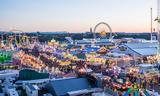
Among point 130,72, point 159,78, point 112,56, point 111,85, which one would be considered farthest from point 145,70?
point 112,56

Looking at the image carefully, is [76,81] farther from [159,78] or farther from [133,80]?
[159,78]

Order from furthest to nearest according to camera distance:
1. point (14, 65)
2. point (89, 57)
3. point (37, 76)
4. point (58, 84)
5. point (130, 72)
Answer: point (89, 57)
point (14, 65)
point (130, 72)
point (37, 76)
point (58, 84)

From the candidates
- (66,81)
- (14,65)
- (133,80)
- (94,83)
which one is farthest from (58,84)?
(14,65)

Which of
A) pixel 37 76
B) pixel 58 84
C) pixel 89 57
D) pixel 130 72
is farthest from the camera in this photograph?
pixel 89 57

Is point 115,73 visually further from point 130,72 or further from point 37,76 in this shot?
point 37,76

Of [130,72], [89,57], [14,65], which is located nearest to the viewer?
[130,72]

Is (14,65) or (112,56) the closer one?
(14,65)

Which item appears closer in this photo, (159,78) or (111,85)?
(111,85)

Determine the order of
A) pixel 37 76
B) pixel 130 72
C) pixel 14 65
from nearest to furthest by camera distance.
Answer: pixel 37 76 < pixel 130 72 < pixel 14 65
